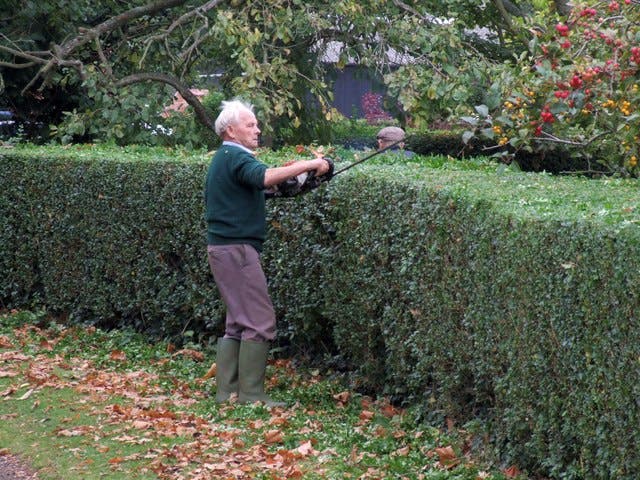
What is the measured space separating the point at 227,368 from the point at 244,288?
0.62 meters

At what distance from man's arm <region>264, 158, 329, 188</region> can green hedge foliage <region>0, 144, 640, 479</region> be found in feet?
1.55

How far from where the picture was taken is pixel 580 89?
704cm

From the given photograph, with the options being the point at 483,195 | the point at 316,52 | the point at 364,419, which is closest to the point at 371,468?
the point at 364,419

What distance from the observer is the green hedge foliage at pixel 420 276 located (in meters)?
5.31

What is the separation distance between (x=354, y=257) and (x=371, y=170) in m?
0.66

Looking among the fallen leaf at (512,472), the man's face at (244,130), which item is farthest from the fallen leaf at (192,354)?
the fallen leaf at (512,472)

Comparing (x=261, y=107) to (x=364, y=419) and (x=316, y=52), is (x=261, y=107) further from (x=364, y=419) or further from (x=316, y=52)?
(x=364, y=419)

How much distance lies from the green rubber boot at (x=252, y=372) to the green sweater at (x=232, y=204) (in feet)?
2.25

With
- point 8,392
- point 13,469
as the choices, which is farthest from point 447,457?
point 8,392

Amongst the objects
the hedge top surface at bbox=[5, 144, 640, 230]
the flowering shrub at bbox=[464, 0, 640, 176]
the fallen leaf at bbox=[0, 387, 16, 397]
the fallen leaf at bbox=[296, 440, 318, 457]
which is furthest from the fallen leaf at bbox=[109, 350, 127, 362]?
the flowering shrub at bbox=[464, 0, 640, 176]

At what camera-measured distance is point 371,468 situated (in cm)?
652

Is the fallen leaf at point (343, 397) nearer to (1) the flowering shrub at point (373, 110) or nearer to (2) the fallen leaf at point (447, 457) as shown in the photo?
(2) the fallen leaf at point (447, 457)

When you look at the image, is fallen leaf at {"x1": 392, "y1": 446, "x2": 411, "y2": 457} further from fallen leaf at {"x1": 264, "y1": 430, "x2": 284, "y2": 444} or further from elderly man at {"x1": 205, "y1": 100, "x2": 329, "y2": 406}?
elderly man at {"x1": 205, "y1": 100, "x2": 329, "y2": 406}

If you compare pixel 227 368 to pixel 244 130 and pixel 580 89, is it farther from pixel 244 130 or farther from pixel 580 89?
pixel 580 89
